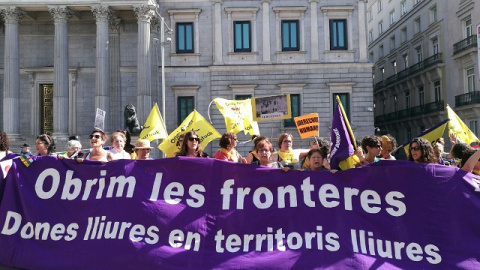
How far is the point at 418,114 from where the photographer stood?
4044 centimetres

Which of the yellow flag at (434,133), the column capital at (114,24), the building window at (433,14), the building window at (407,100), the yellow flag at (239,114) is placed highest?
the building window at (433,14)

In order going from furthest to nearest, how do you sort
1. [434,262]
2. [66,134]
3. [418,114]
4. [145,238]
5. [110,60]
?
[418,114] → [110,60] → [66,134] → [145,238] → [434,262]

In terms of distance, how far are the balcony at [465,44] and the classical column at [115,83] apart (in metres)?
23.1

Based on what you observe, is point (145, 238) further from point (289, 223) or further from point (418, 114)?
point (418, 114)

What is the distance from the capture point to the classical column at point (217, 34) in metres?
32.8

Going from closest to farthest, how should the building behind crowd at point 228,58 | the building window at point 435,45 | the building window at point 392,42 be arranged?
the building behind crowd at point 228,58 → the building window at point 435,45 → the building window at point 392,42

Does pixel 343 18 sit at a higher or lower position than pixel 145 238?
higher

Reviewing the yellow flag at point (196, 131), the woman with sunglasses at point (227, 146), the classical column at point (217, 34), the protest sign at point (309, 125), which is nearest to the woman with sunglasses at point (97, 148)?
the woman with sunglasses at point (227, 146)

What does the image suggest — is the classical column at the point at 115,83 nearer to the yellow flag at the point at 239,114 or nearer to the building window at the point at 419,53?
the yellow flag at the point at 239,114

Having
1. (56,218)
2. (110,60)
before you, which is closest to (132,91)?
(110,60)

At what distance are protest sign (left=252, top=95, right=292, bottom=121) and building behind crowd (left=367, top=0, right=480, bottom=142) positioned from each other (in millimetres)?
23016

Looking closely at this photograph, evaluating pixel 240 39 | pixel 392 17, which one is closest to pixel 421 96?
pixel 392 17

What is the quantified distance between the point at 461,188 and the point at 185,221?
3.38 metres

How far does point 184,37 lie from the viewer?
33031mm
